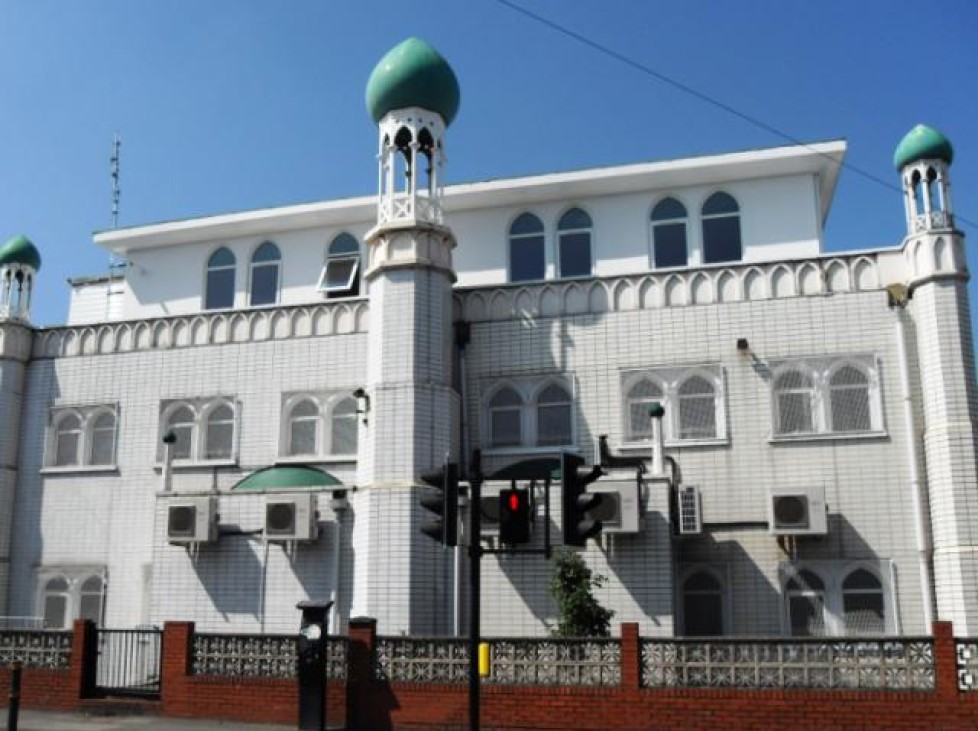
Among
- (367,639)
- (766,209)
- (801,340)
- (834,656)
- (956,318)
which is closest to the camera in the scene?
(834,656)

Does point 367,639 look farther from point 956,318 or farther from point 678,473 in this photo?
point 956,318

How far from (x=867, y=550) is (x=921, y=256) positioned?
4.94m

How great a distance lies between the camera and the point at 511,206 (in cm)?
2242

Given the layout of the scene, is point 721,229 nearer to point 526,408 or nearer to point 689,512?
point 526,408

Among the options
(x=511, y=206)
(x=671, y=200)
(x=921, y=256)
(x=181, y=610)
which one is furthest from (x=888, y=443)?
(x=181, y=610)

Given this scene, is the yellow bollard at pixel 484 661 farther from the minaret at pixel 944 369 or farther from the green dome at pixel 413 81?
the green dome at pixel 413 81

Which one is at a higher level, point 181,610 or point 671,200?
point 671,200

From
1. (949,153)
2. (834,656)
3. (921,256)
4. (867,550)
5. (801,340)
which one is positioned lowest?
(834,656)

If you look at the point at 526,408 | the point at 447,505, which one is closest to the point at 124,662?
the point at 526,408

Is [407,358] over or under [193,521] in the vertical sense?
over

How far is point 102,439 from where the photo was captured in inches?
860

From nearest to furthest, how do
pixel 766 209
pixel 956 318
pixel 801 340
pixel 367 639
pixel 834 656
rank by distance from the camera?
pixel 834 656
pixel 367 639
pixel 956 318
pixel 801 340
pixel 766 209

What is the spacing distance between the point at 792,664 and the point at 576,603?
3.46 meters

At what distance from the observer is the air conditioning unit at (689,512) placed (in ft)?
55.9
